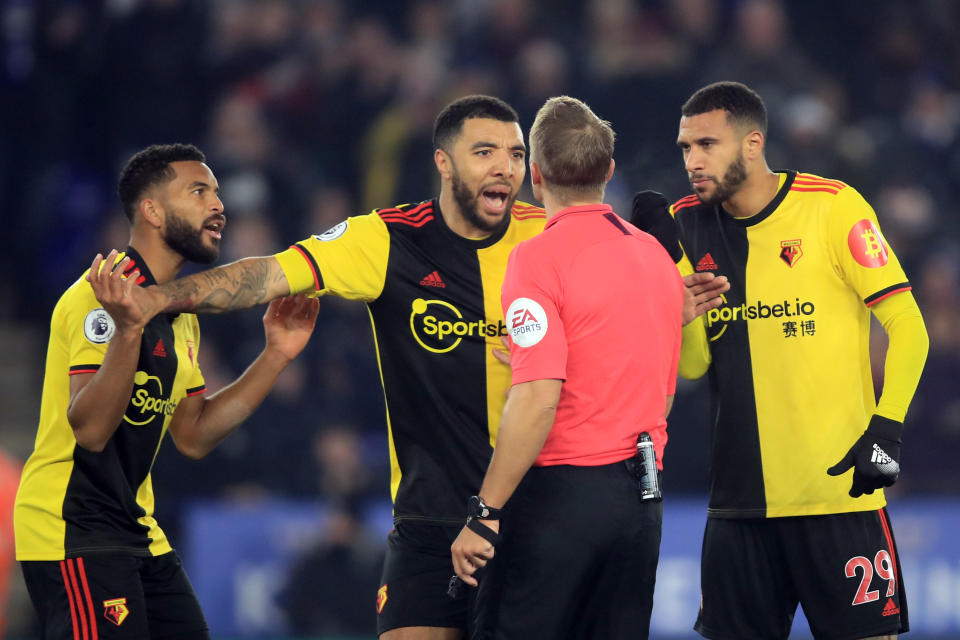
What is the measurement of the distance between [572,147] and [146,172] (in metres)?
1.86

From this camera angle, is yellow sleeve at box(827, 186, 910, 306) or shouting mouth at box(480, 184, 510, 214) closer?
yellow sleeve at box(827, 186, 910, 306)

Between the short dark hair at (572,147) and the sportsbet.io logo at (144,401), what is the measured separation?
1.75 metres

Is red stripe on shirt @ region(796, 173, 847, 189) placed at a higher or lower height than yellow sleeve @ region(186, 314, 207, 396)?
higher

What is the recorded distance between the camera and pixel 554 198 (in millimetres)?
4113

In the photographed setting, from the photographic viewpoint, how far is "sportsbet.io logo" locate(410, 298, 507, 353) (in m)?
4.84

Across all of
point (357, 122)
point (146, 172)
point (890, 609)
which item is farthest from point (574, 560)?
point (357, 122)

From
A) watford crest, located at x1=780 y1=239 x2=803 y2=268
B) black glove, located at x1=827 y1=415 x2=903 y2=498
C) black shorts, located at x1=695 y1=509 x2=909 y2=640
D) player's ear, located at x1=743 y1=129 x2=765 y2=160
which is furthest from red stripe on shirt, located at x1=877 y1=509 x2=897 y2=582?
player's ear, located at x1=743 y1=129 x2=765 y2=160

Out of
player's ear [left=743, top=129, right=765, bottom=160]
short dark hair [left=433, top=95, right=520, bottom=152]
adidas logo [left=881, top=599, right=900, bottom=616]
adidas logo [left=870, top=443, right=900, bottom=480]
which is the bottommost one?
adidas logo [left=881, top=599, right=900, bottom=616]

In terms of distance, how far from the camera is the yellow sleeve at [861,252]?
464 centimetres

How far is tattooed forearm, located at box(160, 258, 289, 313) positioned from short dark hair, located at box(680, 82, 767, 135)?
176cm

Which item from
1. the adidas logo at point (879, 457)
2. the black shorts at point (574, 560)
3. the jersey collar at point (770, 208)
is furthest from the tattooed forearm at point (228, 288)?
the adidas logo at point (879, 457)

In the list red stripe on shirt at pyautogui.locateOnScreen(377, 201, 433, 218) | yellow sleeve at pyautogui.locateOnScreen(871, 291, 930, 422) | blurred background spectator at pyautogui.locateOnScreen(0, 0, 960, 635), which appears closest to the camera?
yellow sleeve at pyautogui.locateOnScreen(871, 291, 930, 422)

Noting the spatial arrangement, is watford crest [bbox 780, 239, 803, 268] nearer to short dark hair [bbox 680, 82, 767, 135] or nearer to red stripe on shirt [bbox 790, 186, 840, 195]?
red stripe on shirt [bbox 790, 186, 840, 195]

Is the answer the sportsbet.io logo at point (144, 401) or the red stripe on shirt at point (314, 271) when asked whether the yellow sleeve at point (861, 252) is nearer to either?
the red stripe on shirt at point (314, 271)
